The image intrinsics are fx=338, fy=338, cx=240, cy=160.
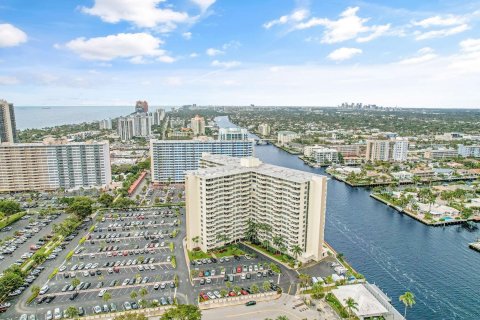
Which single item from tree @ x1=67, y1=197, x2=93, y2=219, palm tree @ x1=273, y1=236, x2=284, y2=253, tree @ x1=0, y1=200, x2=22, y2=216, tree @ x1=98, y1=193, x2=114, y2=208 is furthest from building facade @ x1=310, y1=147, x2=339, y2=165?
tree @ x1=0, y1=200, x2=22, y2=216

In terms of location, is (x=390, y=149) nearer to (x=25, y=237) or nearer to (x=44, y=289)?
(x=25, y=237)

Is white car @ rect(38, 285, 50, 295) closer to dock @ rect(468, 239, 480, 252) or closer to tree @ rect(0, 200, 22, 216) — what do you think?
tree @ rect(0, 200, 22, 216)

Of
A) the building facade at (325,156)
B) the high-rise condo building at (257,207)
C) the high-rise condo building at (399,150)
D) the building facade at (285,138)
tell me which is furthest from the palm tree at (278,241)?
the building facade at (285,138)

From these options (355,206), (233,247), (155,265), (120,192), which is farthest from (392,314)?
(120,192)

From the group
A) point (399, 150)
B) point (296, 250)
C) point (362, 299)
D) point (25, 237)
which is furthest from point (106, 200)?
point (399, 150)

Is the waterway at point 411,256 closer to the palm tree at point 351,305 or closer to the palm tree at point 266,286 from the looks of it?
the palm tree at point 351,305

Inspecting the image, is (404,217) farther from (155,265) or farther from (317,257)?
(155,265)

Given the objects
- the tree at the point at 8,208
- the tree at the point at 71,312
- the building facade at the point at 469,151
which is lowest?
the tree at the point at 71,312
